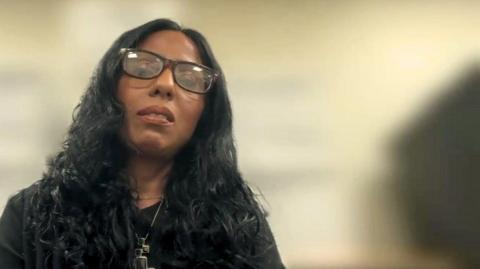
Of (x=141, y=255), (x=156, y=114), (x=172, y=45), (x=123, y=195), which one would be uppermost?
(x=172, y=45)

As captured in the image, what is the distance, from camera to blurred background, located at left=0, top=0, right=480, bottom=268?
1242mm

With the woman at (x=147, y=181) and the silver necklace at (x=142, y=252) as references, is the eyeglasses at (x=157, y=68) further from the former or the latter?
the silver necklace at (x=142, y=252)

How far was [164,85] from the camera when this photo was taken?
1.16m

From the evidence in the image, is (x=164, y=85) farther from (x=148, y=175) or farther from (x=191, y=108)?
(x=148, y=175)

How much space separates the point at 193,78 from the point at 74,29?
300mm

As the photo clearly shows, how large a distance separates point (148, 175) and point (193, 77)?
0.22m

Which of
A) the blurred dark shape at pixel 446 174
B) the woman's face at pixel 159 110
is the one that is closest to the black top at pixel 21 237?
the woman's face at pixel 159 110

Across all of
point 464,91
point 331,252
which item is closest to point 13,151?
point 331,252

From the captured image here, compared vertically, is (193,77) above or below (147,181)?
above

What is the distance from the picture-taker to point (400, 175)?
129cm

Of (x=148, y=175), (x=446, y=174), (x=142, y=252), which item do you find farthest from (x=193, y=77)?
(x=446, y=174)

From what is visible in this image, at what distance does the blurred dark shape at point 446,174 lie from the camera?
128cm

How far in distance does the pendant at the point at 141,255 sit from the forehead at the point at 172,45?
1.20 ft

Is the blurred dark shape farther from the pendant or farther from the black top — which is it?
the pendant
